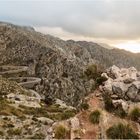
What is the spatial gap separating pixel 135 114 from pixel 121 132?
407 cm

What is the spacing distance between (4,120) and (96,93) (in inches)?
1074

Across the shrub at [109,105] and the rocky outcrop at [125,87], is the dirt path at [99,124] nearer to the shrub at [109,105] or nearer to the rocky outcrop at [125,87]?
the shrub at [109,105]

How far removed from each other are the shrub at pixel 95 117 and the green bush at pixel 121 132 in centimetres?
289

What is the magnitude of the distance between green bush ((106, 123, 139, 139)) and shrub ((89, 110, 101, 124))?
2.89 m

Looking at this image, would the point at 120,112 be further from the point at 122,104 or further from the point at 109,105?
the point at 109,105

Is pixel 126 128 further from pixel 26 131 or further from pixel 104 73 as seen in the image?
pixel 26 131

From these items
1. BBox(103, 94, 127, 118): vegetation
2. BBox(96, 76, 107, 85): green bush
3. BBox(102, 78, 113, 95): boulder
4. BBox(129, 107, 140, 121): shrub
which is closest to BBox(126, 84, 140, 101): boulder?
BBox(102, 78, 113, 95): boulder

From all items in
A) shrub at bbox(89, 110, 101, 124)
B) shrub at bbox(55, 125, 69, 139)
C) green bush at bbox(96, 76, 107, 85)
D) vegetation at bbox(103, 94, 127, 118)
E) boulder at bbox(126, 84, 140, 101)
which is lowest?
shrub at bbox(55, 125, 69, 139)

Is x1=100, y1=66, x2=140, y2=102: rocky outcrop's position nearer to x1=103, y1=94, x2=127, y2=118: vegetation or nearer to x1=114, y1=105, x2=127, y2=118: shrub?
x1=103, y1=94, x2=127, y2=118: vegetation

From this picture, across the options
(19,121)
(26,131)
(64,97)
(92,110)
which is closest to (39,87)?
(64,97)

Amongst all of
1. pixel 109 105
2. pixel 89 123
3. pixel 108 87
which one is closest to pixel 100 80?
pixel 108 87

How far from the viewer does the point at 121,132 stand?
43.4 metres

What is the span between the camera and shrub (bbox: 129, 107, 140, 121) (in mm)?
46562

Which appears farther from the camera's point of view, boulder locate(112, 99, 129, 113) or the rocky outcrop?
the rocky outcrop
